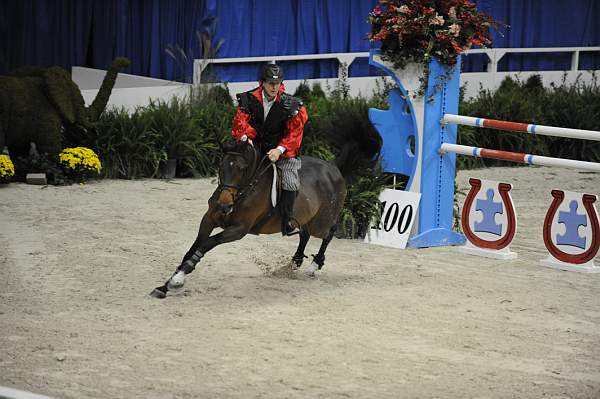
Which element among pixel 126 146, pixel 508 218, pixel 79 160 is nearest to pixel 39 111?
pixel 79 160

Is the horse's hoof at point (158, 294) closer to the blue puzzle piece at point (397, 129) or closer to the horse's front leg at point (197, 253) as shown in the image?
the horse's front leg at point (197, 253)

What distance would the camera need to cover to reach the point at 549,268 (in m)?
8.09

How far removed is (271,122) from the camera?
6.72 meters

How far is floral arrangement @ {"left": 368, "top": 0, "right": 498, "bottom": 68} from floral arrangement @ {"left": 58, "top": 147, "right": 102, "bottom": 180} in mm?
4059

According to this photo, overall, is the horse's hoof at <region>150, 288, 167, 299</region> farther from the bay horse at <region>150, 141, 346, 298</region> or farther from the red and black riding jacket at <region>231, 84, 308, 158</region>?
the red and black riding jacket at <region>231, 84, 308, 158</region>

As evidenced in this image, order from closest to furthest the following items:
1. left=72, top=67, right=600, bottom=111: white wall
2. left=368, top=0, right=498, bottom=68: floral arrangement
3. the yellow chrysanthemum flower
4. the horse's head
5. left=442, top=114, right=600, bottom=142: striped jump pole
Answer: the horse's head
left=442, top=114, right=600, bottom=142: striped jump pole
left=368, top=0, right=498, bottom=68: floral arrangement
the yellow chrysanthemum flower
left=72, top=67, right=600, bottom=111: white wall

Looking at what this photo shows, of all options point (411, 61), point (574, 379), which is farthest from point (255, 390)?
point (411, 61)

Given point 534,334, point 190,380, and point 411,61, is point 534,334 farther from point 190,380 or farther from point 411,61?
point 411,61

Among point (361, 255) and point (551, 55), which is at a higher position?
point (551, 55)

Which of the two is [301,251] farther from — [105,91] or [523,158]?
[105,91]

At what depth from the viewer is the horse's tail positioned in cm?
775

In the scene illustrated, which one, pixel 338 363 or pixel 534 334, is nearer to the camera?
pixel 338 363

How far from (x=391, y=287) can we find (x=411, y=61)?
8.06ft

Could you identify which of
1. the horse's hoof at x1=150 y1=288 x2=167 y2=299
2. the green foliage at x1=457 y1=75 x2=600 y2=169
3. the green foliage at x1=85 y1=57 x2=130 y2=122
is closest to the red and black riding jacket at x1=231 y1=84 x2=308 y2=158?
the horse's hoof at x1=150 y1=288 x2=167 y2=299
